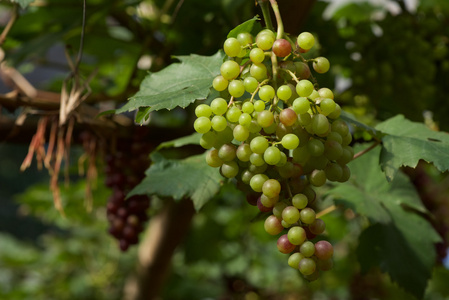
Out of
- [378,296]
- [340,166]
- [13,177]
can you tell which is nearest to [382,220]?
[340,166]

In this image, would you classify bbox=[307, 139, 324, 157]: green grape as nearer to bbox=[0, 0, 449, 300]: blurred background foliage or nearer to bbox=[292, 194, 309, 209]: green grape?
bbox=[292, 194, 309, 209]: green grape

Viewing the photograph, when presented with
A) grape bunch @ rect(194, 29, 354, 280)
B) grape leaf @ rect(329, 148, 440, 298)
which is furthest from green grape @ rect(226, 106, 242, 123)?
grape leaf @ rect(329, 148, 440, 298)

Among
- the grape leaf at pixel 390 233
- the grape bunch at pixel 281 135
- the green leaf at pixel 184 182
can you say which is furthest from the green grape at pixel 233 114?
the grape leaf at pixel 390 233

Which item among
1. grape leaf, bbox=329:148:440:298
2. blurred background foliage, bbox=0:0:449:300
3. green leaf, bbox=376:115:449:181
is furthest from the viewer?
blurred background foliage, bbox=0:0:449:300

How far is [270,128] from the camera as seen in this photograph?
417 millimetres

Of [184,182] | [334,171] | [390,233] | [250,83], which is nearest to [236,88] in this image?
[250,83]

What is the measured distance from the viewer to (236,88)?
1.36 ft

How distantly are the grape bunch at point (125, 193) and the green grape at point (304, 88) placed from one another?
49cm

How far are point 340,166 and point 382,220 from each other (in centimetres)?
35

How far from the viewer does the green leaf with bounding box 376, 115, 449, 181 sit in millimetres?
525

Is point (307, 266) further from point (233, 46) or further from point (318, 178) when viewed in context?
point (233, 46)

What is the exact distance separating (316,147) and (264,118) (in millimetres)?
53

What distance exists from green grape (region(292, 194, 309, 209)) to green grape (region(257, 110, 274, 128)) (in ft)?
0.22

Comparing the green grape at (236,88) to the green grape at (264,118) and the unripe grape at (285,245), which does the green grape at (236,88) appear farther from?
the unripe grape at (285,245)
